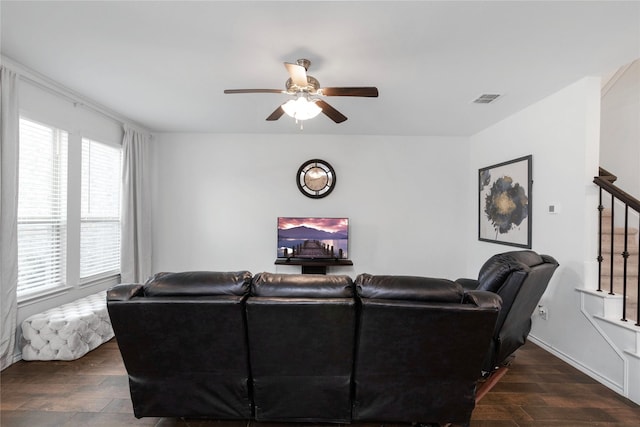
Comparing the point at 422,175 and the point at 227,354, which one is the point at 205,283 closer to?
the point at 227,354

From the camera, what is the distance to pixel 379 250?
4801 mm

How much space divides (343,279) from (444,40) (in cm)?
193

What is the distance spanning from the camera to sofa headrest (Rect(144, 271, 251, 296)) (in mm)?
1674

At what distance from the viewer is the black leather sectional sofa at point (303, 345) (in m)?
1.62

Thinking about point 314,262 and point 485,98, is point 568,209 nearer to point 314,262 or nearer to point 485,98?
point 485,98

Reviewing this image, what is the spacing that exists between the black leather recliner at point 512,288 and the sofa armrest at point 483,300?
59cm

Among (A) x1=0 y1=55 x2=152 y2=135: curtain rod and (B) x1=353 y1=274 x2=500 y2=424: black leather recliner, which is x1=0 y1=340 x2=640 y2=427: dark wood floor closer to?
(B) x1=353 y1=274 x2=500 y2=424: black leather recliner

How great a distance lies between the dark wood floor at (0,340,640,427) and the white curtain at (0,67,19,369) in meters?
0.35

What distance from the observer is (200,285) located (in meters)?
1.69

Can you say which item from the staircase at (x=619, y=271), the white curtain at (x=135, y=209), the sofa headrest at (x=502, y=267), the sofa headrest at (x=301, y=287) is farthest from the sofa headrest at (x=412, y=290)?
the white curtain at (x=135, y=209)

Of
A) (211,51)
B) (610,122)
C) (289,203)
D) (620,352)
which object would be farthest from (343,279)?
(610,122)

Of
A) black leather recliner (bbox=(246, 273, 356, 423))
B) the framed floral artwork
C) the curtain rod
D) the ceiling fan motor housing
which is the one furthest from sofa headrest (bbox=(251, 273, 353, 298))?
the curtain rod

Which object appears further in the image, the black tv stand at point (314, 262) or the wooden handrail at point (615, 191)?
the black tv stand at point (314, 262)

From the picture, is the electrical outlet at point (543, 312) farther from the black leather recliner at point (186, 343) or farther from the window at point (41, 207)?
the window at point (41, 207)
